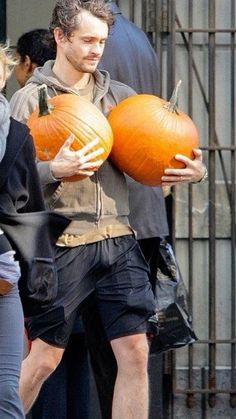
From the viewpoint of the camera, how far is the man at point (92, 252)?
6.08m

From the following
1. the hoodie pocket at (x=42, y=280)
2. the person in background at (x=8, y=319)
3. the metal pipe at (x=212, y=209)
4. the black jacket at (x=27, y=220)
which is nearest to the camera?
the person in background at (x=8, y=319)

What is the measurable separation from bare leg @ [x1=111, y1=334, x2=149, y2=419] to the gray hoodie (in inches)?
19.2

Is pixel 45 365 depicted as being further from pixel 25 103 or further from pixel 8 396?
pixel 25 103

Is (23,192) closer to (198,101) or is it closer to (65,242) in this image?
(65,242)

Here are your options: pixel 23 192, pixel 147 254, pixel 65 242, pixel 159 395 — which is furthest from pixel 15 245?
pixel 159 395

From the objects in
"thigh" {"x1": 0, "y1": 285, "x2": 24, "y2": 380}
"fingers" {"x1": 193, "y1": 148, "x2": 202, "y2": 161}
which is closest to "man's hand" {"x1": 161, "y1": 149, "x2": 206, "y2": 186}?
"fingers" {"x1": 193, "y1": 148, "x2": 202, "y2": 161}

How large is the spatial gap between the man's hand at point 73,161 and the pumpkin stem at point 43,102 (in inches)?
7.3

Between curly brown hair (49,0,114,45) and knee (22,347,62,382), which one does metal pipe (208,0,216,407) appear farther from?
knee (22,347,62,382)

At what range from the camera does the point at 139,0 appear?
7.52 meters

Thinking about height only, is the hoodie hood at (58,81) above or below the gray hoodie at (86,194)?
above

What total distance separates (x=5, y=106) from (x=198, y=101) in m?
2.39

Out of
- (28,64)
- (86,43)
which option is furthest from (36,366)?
(28,64)

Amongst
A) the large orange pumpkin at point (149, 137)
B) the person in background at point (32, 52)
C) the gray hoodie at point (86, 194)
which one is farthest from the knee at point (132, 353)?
the person in background at point (32, 52)

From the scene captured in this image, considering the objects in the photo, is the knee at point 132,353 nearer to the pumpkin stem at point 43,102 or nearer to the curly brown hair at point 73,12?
the pumpkin stem at point 43,102
